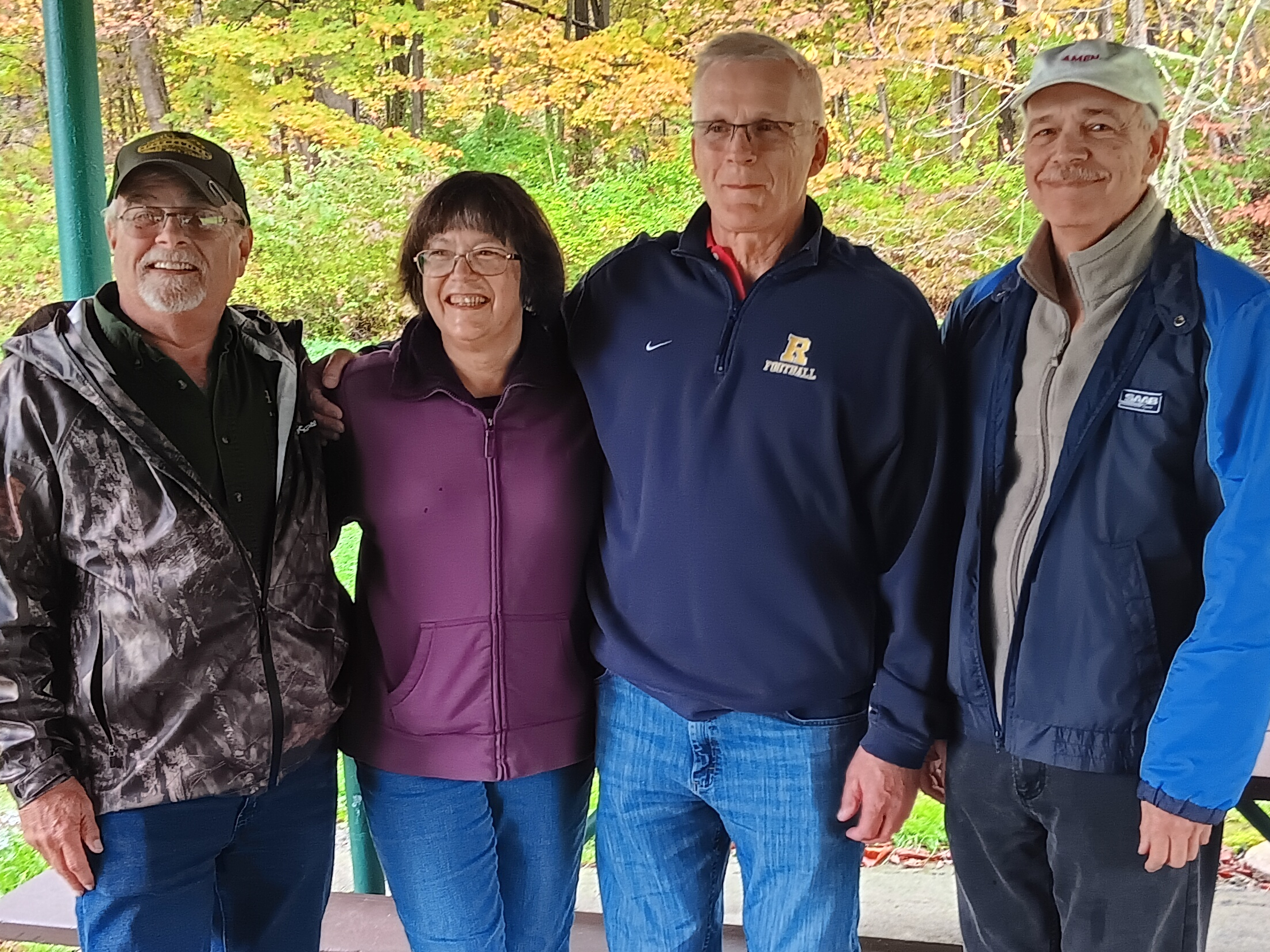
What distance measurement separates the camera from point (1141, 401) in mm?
1802

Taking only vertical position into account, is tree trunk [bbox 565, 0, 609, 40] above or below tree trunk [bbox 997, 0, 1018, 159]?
above

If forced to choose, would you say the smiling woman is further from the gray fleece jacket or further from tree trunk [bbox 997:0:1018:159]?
tree trunk [bbox 997:0:1018:159]

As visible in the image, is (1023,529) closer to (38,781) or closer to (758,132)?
(758,132)

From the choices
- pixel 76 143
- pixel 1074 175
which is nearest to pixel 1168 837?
pixel 1074 175

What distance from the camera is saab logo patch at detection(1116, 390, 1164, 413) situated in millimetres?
1793

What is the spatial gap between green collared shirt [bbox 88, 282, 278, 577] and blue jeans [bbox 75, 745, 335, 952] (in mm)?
439

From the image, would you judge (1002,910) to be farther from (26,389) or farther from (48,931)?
(48,931)

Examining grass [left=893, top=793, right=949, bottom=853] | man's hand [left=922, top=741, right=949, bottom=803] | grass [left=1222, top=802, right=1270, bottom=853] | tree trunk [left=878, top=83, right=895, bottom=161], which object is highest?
tree trunk [left=878, top=83, right=895, bottom=161]

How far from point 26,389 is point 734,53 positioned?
1362 mm

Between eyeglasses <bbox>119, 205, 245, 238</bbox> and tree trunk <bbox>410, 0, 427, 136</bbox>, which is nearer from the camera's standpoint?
eyeglasses <bbox>119, 205, 245, 238</bbox>

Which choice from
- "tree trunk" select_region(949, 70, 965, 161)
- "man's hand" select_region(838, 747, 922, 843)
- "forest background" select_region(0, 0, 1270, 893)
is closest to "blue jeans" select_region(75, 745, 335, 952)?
"man's hand" select_region(838, 747, 922, 843)

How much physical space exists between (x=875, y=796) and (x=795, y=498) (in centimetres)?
54

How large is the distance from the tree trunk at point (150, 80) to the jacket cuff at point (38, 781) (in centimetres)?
594

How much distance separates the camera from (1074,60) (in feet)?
6.15
